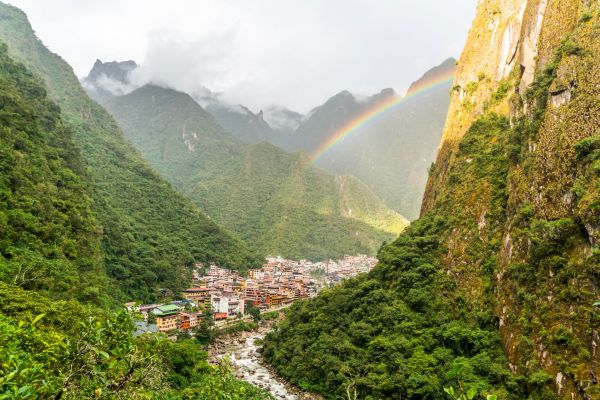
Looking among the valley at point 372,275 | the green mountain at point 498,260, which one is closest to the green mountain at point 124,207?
the valley at point 372,275

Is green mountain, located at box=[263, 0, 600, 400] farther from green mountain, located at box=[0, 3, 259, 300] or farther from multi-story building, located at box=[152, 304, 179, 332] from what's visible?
green mountain, located at box=[0, 3, 259, 300]

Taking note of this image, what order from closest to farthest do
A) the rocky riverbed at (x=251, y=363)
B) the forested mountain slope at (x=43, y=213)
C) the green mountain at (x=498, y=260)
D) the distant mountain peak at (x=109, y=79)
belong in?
the green mountain at (x=498, y=260)
the forested mountain slope at (x=43, y=213)
the rocky riverbed at (x=251, y=363)
the distant mountain peak at (x=109, y=79)

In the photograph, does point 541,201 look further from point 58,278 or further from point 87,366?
point 58,278

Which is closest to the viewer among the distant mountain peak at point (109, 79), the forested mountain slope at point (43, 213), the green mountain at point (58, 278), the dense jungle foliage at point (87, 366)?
the dense jungle foliage at point (87, 366)

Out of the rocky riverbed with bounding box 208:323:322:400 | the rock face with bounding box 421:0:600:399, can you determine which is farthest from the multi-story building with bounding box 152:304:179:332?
the rock face with bounding box 421:0:600:399

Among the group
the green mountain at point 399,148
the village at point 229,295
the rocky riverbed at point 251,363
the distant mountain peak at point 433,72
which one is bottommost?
the rocky riverbed at point 251,363

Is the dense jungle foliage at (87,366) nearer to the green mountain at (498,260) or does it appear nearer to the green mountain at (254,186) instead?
the green mountain at (498,260)

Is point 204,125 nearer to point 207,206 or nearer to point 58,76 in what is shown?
point 207,206
